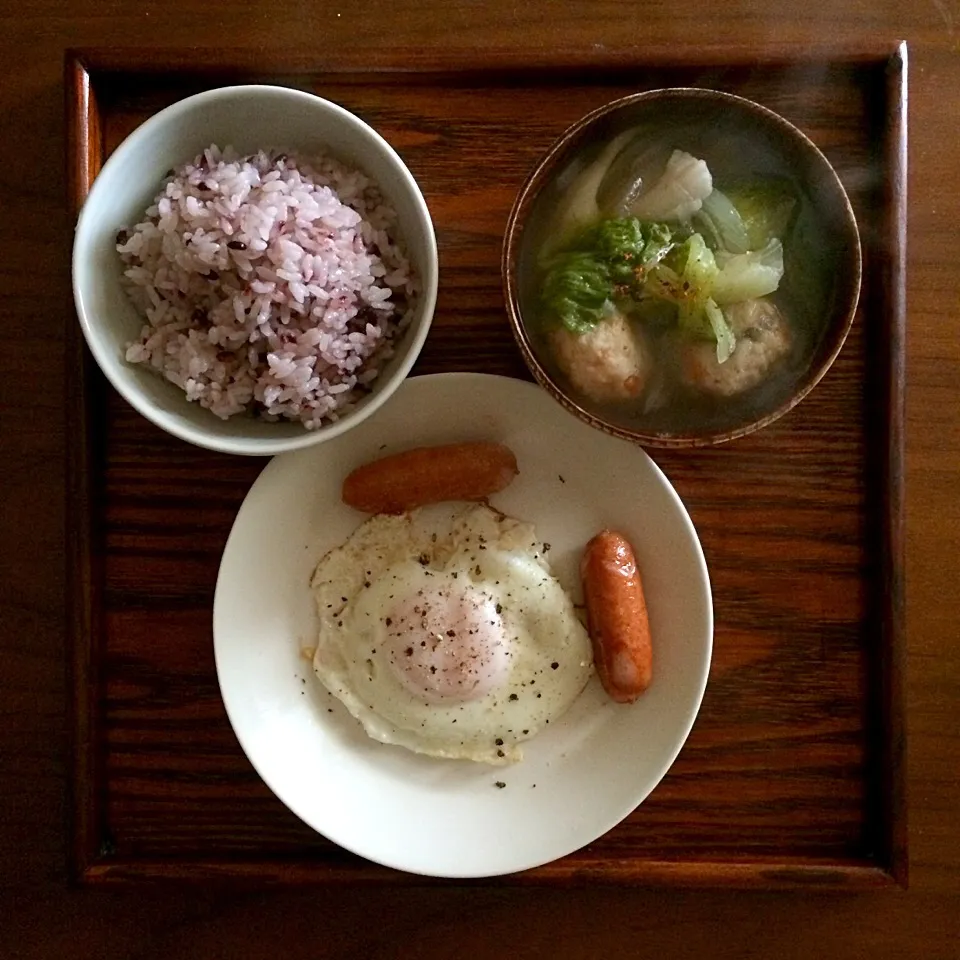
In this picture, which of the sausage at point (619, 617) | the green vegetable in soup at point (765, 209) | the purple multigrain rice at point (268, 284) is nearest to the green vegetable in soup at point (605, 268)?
the green vegetable in soup at point (765, 209)

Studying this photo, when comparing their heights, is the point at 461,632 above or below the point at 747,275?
below

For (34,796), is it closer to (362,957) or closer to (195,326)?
(362,957)

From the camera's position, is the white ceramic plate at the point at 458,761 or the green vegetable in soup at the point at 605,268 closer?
the green vegetable in soup at the point at 605,268

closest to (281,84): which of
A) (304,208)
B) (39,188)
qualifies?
(304,208)

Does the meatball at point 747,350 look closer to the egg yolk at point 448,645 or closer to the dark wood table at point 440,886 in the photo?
the dark wood table at point 440,886

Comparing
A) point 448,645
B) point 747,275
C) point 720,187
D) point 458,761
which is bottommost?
point 458,761

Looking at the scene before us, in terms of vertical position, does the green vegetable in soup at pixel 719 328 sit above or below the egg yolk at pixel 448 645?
above

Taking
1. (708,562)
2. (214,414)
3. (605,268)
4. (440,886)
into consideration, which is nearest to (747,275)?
(605,268)

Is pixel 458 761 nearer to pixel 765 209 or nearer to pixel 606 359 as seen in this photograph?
pixel 606 359
